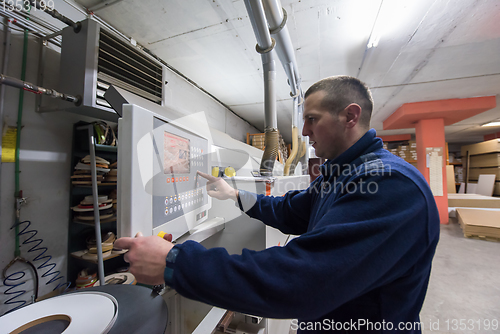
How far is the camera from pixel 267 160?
1.44m

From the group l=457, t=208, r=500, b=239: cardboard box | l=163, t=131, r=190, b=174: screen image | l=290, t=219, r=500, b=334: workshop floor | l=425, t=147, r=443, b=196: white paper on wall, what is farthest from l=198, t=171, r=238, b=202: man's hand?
l=425, t=147, r=443, b=196: white paper on wall

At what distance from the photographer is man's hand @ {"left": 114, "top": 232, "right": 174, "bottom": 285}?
399 mm

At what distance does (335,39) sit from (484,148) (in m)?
8.31

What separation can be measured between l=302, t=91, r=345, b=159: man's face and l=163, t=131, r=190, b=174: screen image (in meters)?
0.49

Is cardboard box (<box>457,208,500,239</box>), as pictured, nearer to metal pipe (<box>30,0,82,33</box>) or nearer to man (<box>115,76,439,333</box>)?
man (<box>115,76,439,333</box>)

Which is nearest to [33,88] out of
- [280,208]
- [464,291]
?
[280,208]

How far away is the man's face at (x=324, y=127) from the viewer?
2.33 feet

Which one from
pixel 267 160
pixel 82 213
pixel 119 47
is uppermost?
pixel 119 47

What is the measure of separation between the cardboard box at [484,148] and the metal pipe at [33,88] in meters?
9.73

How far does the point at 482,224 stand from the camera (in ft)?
11.0

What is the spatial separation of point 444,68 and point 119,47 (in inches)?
144

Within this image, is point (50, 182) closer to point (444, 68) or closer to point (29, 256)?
point (29, 256)

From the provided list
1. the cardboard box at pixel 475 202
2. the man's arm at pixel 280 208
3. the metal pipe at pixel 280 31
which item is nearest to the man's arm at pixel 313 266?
the man's arm at pixel 280 208

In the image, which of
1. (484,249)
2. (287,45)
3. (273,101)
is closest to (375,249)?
(273,101)
